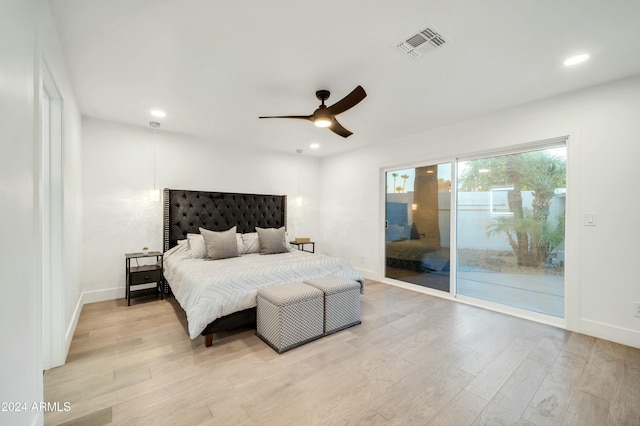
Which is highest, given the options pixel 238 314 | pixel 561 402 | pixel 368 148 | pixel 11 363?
pixel 368 148

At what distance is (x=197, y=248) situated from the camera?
3797mm

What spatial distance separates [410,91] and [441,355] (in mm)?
2690

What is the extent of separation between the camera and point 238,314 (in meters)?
2.77

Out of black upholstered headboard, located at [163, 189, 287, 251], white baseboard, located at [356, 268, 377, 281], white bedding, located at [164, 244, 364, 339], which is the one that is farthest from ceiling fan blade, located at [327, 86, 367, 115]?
white baseboard, located at [356, 268, 377, 281]

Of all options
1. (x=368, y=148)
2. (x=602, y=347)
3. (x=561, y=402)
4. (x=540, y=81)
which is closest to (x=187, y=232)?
(x=368, y=148)

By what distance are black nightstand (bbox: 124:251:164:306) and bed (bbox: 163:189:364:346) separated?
137 millimetres

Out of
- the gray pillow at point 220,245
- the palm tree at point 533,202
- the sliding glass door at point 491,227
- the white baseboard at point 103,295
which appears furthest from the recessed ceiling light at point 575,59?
the white baseboard at point 103,295

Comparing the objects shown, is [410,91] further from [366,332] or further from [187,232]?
[187,232]

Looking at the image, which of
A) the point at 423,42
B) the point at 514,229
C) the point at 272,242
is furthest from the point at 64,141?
the point at 514,229

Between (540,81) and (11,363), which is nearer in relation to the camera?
(11,363)

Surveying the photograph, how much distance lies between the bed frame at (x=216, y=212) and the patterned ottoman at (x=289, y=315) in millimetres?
2140

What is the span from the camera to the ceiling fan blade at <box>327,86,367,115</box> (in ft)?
7.81

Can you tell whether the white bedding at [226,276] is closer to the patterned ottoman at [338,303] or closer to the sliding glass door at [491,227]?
the patterned ottoman at [338,303]

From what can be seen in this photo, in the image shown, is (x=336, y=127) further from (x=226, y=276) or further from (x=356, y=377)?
(x=356, y=377)
